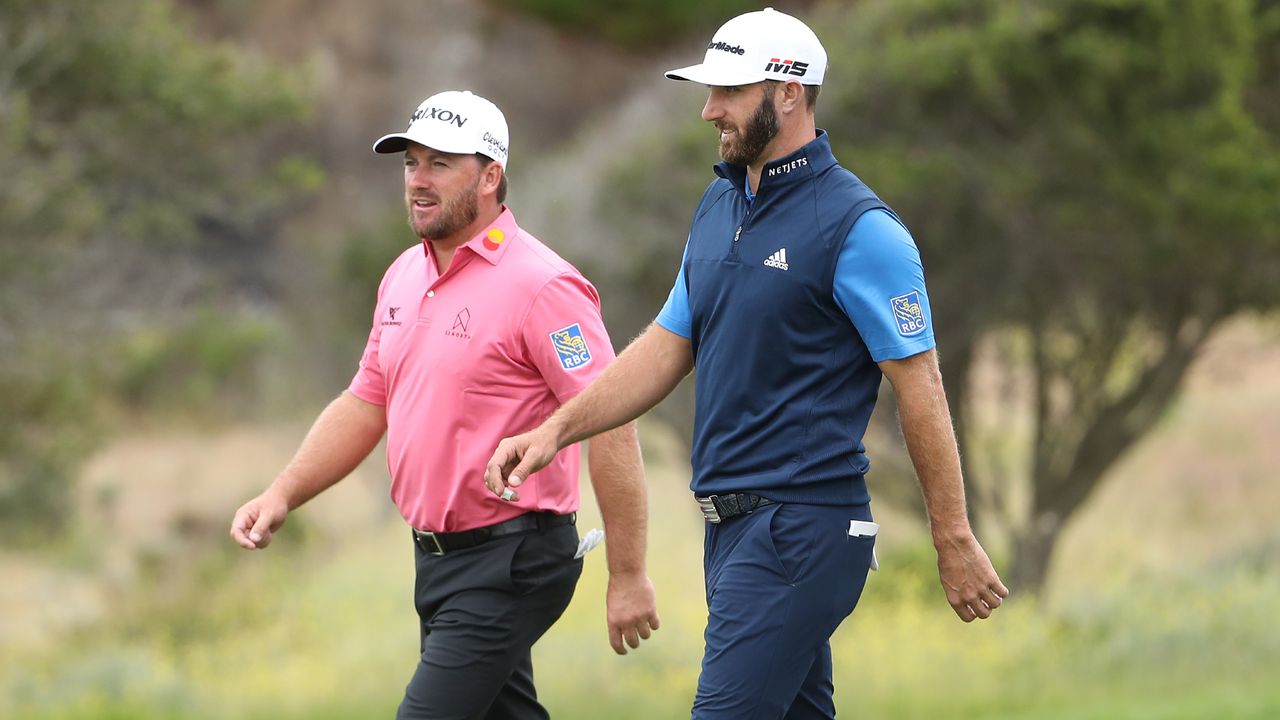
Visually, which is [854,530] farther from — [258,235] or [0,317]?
[258,235]

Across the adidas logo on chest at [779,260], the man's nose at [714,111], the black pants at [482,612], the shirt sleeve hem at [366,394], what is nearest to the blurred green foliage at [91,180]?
the shirt sleeve hem at [366,394]

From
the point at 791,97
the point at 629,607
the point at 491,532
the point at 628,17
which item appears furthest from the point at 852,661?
the point at 628,17

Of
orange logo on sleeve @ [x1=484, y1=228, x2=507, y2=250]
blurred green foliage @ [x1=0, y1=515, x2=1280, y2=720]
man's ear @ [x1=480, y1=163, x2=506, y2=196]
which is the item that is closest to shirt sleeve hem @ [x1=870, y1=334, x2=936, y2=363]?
orange logo on sleeve @ [x1=484, y1=228, x2=507, y2=250]

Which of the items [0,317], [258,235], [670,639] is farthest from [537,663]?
[258,235]

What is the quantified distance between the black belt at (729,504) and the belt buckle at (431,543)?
99 cm

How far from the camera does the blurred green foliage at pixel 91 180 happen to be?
50.9 ft

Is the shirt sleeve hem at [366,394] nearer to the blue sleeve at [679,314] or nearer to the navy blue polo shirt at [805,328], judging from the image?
the blue sleeve at [679,314]

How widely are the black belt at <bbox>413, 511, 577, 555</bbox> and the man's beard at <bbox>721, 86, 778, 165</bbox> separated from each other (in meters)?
1.35

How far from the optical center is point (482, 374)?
503cm

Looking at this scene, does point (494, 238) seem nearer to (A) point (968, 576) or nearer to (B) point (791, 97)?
(B) point (791, 97)

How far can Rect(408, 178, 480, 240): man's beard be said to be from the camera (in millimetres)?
5180

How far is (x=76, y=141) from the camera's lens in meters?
16.3

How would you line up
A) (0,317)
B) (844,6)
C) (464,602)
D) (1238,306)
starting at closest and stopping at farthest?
(464,602), (0,317), (1238,306), (844,6)

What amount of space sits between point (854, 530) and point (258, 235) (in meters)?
33.3
